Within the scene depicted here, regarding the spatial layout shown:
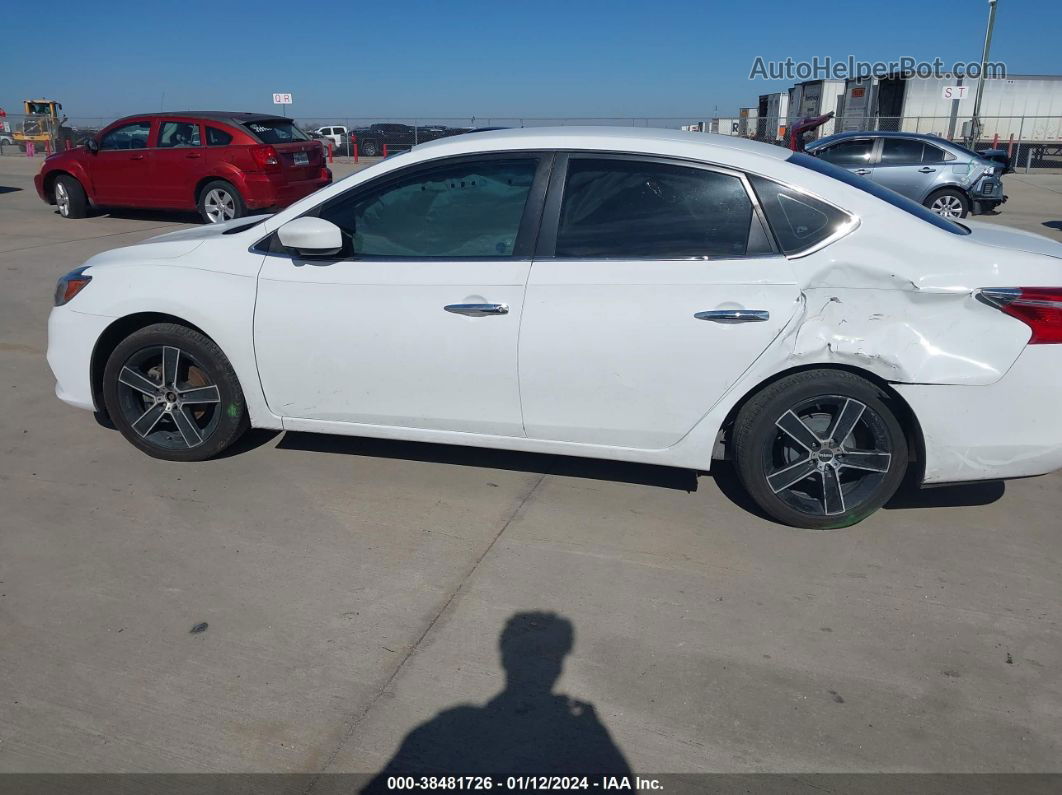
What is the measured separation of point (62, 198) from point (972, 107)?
29576mm

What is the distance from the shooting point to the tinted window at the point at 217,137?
12.2 metres

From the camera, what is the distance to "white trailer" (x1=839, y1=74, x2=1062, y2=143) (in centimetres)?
2992

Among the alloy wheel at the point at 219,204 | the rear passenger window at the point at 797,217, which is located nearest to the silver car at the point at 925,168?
the alloy wheel at the point at 219,204

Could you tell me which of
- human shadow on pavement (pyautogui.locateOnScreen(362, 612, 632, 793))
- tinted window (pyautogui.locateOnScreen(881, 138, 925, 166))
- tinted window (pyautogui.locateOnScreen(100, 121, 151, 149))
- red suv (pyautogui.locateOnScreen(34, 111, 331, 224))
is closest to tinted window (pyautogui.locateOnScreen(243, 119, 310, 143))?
red suv (pyautogui.locateOnScreen(34, 111, 331, 224))

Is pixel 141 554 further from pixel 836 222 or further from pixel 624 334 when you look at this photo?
pixel 836 222

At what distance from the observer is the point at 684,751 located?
8.53 ft

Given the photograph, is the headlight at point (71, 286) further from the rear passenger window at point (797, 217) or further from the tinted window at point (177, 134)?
the tinted window at point (177, 134)

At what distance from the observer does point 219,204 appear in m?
12.5

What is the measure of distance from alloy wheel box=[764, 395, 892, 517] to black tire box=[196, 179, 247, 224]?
10.4m

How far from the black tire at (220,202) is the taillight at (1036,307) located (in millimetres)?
10931

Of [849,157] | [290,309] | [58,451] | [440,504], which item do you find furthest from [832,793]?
[849,157]

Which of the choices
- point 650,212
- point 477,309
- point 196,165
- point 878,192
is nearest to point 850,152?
point 196,165


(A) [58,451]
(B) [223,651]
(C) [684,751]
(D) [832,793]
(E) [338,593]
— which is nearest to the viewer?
(D) [832,793]

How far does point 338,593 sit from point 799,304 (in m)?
2.21
